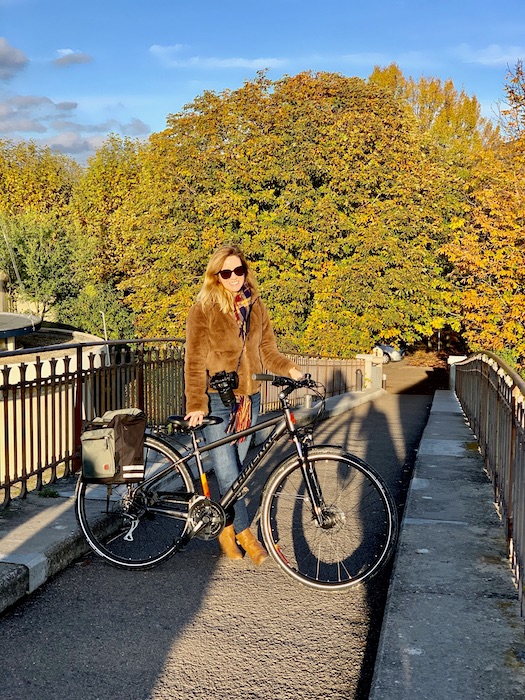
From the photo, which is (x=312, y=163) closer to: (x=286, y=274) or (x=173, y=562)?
(x=286, y=274)

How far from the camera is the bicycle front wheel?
14.1 ft

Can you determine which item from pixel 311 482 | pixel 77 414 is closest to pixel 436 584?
pixel 311 482

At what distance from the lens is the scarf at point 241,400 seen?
4.71 meters

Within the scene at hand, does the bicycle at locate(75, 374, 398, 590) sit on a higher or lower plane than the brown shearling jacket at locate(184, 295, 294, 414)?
lower

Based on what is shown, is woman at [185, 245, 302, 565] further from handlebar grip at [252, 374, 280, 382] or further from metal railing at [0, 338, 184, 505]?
metal railing at [0, 338, 184, 505]

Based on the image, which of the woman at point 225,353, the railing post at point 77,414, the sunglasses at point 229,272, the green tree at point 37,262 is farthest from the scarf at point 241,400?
the green tree at point 37,262

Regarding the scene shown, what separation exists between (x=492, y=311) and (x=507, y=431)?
2422 centimetres

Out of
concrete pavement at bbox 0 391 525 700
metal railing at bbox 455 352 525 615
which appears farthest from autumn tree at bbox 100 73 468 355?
concrete pavement at bbox 0 391 525 700

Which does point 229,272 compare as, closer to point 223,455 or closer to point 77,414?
point 223,455

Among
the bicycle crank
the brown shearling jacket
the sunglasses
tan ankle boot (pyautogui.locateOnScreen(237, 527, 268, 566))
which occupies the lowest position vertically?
tan ankle boot (pyautogui.locateOnScreen(237, 527, 268, 566))

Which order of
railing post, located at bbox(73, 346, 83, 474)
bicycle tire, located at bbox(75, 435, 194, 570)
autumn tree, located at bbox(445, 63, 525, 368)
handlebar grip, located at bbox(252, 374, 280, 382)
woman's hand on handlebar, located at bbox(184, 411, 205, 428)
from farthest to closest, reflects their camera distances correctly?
autumn tree, located at bbox(445, 63, 525, 368)
railing post, located at bbox(73, 346, 83, 474)
bicycle tire, located at bbox(75, 435, 194, 570)
woman's hand on handlebar, located at bbox(184, 411, 205, 428)
handlebar grip, located at bbox(252, 374, 280, 382)

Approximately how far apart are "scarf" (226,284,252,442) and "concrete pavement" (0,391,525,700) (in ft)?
3.84

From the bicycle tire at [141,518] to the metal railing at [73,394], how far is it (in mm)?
946

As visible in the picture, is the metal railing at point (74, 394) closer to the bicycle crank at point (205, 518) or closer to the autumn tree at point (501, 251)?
the bicycle crank at point (205, 518)
